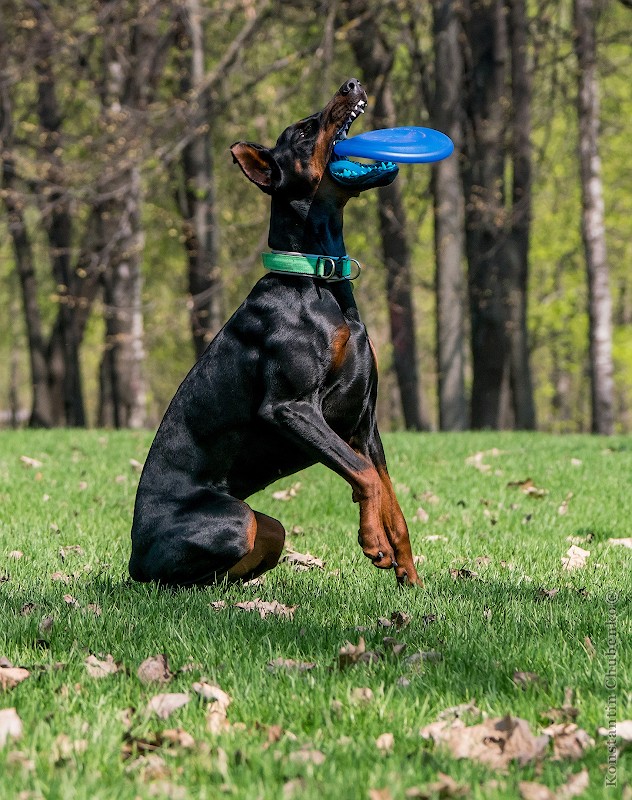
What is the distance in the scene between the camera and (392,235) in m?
17.4

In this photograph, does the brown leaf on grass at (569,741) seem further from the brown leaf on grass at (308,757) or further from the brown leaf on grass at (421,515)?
the brown leaf on grass at (421,515)

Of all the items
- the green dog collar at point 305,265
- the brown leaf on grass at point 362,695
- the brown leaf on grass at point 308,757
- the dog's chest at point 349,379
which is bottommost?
the brown leaf on grass at point 362,695

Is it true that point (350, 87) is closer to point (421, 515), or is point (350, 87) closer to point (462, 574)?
point (462, 574)

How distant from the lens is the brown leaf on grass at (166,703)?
2996mm

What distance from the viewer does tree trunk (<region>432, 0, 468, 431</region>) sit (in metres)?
14.9


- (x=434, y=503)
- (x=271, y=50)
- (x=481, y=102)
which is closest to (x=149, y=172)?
(x=271, y=50)

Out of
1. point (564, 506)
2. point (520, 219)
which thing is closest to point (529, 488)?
point (564, 506)

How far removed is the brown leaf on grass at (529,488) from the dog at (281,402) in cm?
313

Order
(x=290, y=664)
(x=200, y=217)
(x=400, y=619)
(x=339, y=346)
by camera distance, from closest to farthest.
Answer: (x=290, y=664) < (x=400, y=619) < (x=339, y=346) < (x=200, y=217)

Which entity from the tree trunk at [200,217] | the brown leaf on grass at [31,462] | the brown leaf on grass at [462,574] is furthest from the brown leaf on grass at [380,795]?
the tree trunk at [200,217]

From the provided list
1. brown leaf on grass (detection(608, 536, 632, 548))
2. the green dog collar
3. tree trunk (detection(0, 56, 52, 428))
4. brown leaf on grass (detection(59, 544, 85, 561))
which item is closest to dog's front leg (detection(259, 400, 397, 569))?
the green dog collar

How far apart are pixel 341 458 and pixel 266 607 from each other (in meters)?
0.70

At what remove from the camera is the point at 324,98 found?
14.5 meters

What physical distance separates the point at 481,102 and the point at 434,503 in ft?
33.1
